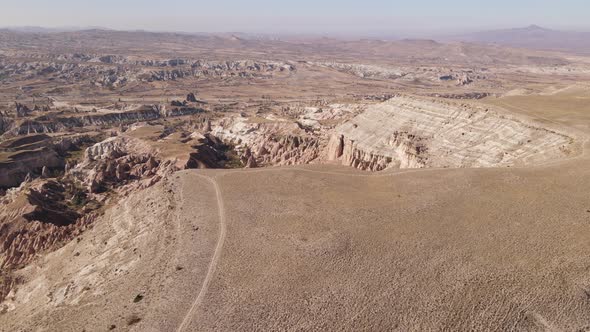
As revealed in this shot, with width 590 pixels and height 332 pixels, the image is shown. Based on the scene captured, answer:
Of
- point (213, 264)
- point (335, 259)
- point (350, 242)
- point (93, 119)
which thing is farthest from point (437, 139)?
point (93, 119)

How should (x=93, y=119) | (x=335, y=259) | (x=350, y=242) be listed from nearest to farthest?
(x=335, y=259), (x=350, y=242), (x=93, y=119)

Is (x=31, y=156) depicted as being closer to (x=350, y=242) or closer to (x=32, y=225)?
(x=32, y=225)

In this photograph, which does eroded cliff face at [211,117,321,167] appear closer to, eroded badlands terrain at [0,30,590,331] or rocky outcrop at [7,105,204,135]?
eroded badlands terrain at [0,30,590,331]

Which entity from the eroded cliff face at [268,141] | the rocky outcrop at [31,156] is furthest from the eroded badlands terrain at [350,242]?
the rocky outcrop at [31,156]

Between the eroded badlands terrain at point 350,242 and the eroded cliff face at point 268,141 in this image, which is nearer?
the eroded badlands terrain at point 350,242

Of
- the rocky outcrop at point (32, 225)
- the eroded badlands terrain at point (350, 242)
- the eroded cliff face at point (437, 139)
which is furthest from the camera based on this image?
the eroded cliff face at point (437, 139)

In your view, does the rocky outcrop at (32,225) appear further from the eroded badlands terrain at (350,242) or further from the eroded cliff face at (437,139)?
the eroded cliff face at (437,139)

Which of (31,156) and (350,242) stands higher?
(350,242)

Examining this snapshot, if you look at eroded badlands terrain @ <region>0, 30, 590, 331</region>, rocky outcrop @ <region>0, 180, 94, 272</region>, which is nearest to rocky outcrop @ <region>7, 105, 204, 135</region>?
rocky outcrop @ <region>0, 180, 94, 272</region>

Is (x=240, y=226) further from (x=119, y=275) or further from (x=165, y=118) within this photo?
Answer: (x=165, y=118)
